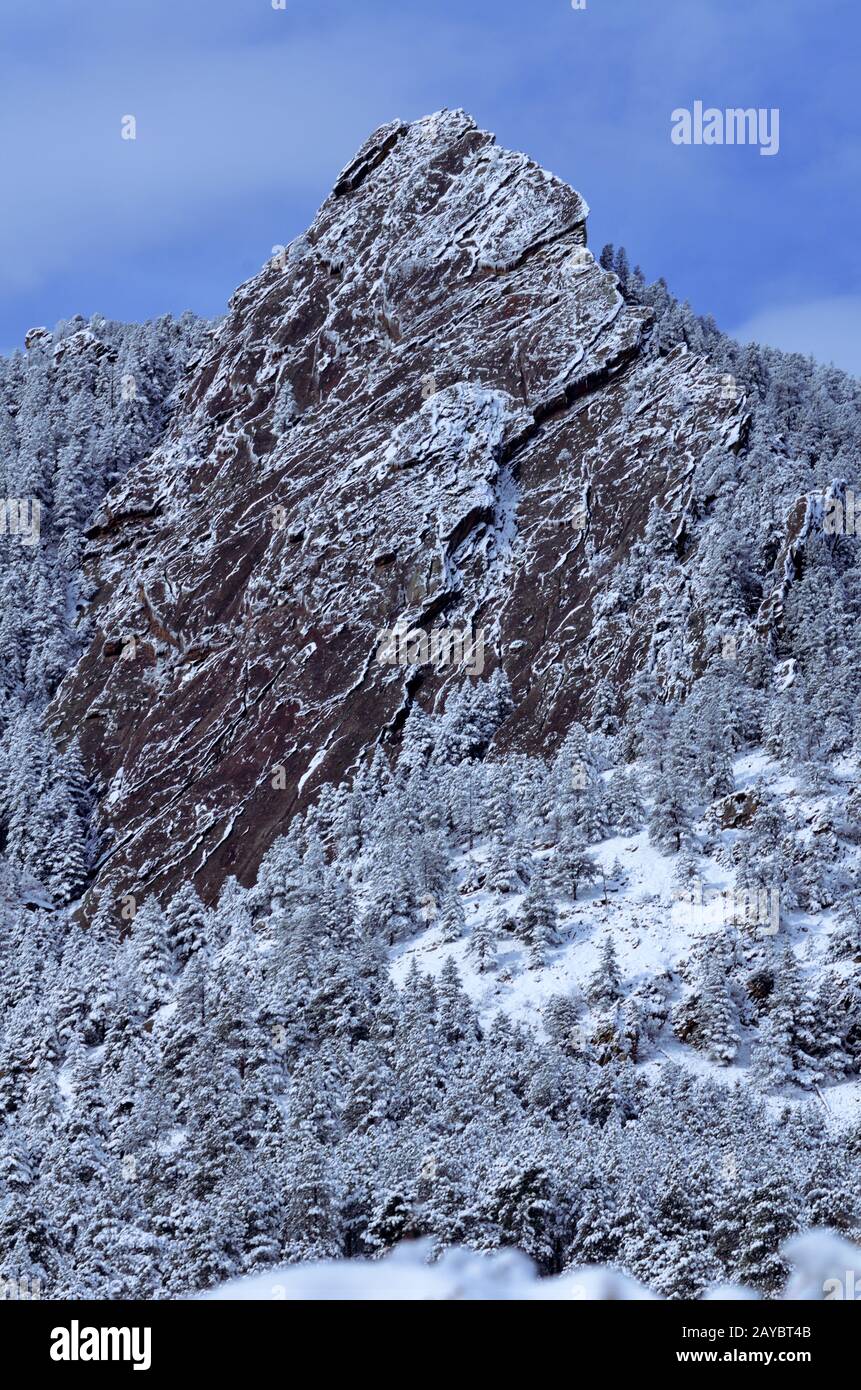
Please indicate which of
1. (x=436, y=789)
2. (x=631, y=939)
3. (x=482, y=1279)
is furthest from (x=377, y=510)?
(x=482, y=1279)

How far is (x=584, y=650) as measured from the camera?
327ft

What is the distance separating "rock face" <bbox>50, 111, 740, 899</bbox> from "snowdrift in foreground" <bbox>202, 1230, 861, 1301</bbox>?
4753 cm

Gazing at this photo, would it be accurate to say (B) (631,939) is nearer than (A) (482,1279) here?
No

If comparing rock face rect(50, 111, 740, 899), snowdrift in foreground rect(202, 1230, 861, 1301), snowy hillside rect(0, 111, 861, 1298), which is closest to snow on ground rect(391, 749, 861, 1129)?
snowy hillside rect(0, 111, 861, 1298)

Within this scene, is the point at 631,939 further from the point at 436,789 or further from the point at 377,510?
the point at 377,510

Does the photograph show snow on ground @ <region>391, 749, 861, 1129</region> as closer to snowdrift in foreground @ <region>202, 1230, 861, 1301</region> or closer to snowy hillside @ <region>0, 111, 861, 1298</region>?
snowy hillside @ <region>0, 111, 861, 1298</region>

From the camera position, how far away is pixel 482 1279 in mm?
48562

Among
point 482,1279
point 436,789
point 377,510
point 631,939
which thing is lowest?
point 482,1279

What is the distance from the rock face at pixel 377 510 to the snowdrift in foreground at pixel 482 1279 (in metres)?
47.5

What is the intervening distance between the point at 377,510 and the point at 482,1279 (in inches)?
2802

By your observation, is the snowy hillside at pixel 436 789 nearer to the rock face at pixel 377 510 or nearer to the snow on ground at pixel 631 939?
the snow on ground at pixel 631 939

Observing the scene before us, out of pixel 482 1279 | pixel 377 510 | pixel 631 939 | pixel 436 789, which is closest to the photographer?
pixel 482 1279

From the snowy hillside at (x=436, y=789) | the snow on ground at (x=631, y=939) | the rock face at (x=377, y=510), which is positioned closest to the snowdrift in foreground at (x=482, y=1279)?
the snowy hillside at (x=436, y=789)

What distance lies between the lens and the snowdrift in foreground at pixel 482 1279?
45875mm
